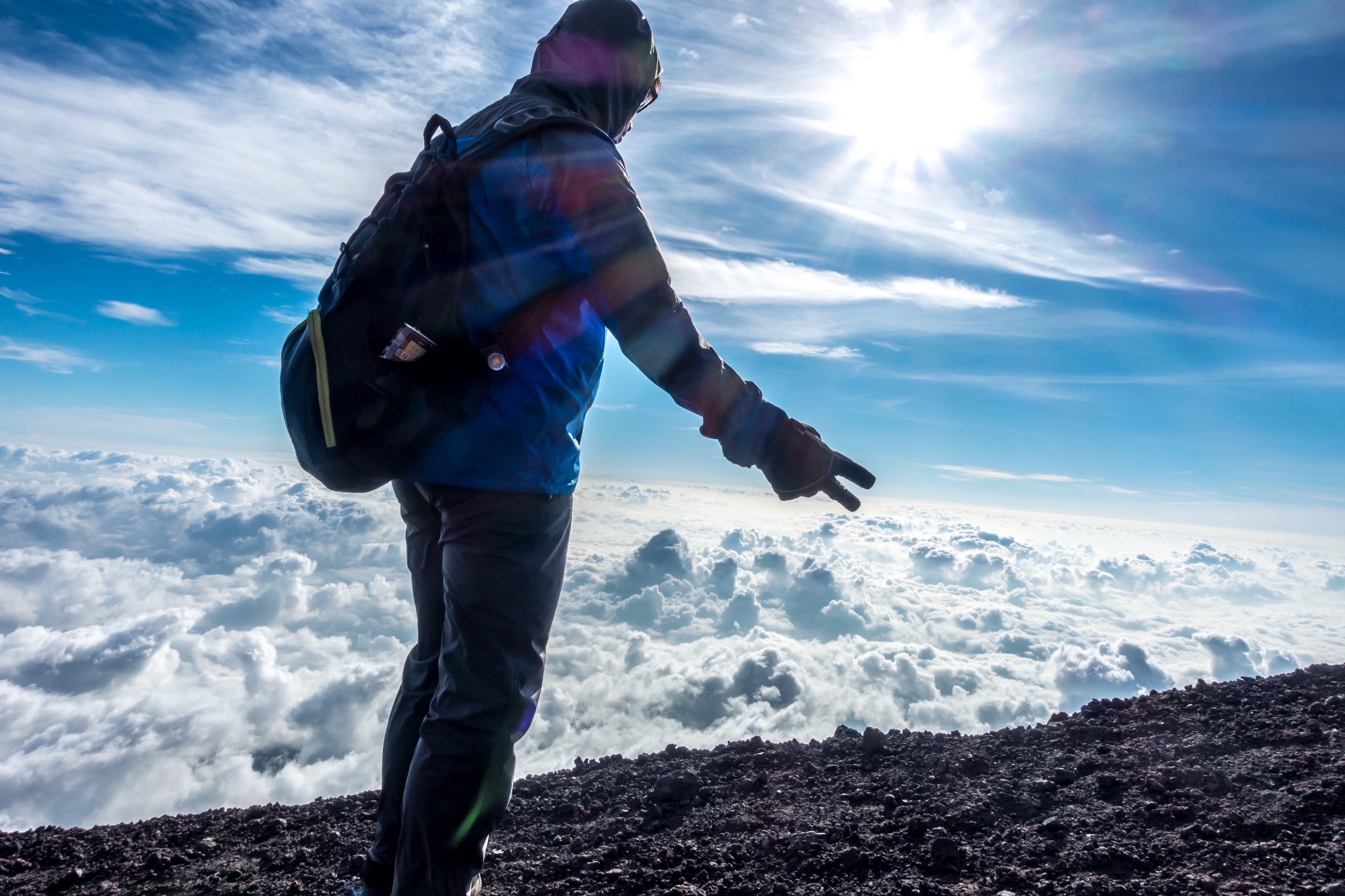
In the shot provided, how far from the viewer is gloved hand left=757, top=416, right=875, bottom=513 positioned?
6.93ft

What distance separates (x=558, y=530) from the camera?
7.41ft

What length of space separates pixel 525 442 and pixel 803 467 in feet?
3.00

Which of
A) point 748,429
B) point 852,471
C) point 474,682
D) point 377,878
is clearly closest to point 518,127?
point 748,429

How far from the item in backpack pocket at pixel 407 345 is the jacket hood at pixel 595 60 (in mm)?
1146

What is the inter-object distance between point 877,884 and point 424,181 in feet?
11.1

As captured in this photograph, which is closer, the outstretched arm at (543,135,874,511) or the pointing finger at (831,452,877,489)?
the outstretched arm at (543,135,874,511)

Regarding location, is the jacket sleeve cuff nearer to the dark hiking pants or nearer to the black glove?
the black glove

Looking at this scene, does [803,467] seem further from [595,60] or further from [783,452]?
[595,60]

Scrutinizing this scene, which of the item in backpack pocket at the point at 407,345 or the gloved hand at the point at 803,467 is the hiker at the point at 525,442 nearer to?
the gloved hand at the point at 803,467

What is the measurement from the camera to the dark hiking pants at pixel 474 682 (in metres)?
2.05

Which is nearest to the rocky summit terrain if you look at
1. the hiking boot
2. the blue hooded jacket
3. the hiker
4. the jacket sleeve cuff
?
the hiking boot

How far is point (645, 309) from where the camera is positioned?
6.41 feet

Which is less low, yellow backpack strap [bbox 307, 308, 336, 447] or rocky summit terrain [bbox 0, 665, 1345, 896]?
yellow backpack strap [bbox 307, 308, 336, 447]

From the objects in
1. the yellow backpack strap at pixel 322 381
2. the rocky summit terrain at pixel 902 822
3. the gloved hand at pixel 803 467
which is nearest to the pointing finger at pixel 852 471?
the gloved hand at pixel 803 467
